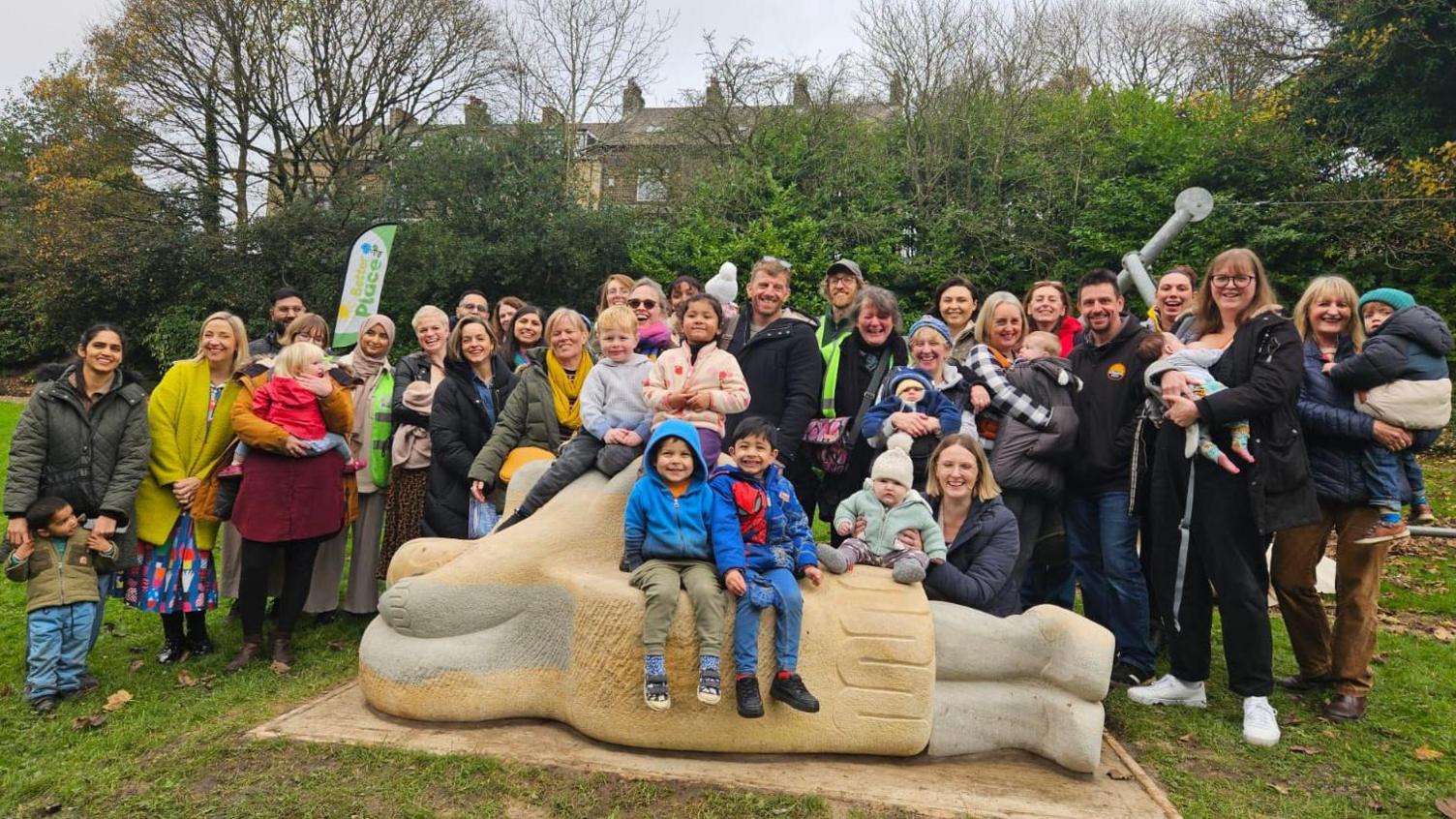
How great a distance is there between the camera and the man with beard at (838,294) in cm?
481

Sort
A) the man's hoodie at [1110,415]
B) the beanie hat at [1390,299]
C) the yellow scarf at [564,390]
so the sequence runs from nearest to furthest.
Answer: the beanie hat at [1390,299] → the man's hoodie at [1110,415] → the yellow scarf at [564,390]

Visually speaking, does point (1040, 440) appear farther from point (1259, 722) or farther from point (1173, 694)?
point (1259, 722)

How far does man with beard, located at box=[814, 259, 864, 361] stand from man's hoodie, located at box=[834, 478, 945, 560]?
1.18 metres

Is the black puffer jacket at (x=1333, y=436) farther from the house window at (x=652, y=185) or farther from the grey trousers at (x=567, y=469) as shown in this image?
the house window at (x=652, y=185)

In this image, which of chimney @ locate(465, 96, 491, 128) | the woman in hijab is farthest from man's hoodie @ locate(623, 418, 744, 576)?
chimney @ locate(465, 96, 491, 128)

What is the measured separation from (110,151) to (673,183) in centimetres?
1311

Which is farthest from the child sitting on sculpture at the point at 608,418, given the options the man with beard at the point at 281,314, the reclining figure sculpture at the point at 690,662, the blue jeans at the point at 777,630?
the man with beard at the point at 281,314

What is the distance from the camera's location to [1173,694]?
4.22 m

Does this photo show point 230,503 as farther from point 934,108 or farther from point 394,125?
point 394,125

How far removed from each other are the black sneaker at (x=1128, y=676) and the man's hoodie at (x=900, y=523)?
1.51 metres

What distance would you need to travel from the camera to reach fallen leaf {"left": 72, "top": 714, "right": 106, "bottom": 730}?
12.7 feet

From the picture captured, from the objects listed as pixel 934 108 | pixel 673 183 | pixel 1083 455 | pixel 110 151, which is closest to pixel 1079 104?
pixel 934 108

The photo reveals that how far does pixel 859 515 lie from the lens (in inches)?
157

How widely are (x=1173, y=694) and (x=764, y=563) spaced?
7.84ft
